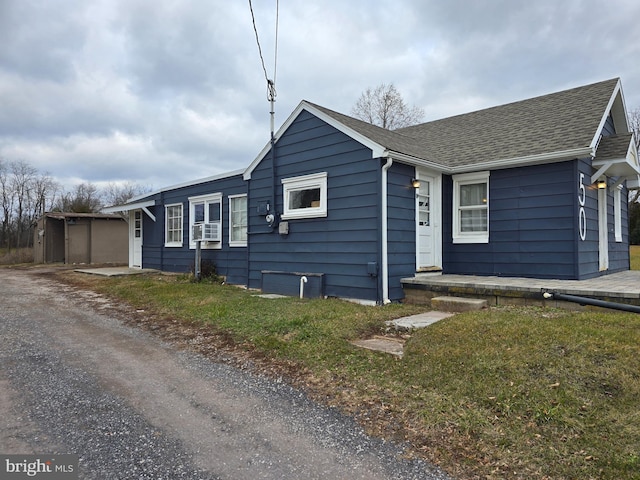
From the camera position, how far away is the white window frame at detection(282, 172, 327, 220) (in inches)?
312

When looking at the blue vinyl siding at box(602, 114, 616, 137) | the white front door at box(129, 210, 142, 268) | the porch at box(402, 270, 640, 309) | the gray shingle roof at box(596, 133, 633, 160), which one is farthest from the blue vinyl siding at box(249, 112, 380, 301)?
the white front door at box(129, 210, 142, 268)

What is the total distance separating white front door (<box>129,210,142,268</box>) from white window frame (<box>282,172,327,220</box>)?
8.83m

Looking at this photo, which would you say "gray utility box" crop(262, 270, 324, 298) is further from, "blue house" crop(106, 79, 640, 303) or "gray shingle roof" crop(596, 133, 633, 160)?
"gray shingle roof" crop(596, 133, 633, 160)

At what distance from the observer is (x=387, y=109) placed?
26578 millimetres

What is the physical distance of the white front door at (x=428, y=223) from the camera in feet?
25.7

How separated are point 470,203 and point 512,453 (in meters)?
6.67

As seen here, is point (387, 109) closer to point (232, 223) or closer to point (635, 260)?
point (635, 260)

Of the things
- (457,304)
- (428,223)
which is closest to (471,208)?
(428,223)

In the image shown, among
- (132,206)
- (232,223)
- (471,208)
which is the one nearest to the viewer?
(471,208)

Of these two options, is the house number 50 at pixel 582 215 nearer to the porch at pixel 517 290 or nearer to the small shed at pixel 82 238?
the porch at pixel 517 290

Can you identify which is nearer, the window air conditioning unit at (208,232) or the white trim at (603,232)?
the white trim at (603,232)

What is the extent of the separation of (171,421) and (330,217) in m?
5.40

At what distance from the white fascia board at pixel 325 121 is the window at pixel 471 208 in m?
2.45

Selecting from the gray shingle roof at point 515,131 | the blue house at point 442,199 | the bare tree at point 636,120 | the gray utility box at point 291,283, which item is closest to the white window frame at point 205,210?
the blue house at point 442,199
